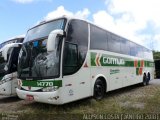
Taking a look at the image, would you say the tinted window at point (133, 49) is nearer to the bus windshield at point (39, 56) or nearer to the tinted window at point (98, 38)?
the tinted window at point (98, 38)

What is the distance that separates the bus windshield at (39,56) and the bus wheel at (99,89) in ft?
8.05

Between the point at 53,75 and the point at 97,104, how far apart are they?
2.16m

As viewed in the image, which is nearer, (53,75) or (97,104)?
(53,75)

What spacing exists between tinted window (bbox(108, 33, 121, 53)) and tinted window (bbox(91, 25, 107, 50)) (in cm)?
49

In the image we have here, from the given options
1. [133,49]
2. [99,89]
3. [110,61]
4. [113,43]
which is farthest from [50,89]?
[133,49]

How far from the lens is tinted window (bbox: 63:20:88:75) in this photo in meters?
7.40

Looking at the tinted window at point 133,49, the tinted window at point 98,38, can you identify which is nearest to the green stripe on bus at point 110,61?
the tinted window at point 98,38

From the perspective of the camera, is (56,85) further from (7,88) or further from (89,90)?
(7,88)

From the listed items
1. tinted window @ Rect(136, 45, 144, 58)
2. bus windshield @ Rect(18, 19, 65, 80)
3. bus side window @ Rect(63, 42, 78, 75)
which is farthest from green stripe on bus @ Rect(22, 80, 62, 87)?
tinted window @ Rect(136, 45, 144, 58)

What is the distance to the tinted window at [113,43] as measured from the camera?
10.1 metres

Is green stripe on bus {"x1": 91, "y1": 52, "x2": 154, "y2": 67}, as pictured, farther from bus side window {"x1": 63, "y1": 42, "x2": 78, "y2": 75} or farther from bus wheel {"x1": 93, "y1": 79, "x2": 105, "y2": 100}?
bus side window {"x1": 63, "y1": 42, "x2": 78, "y2": 75}

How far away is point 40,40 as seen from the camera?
7.46 metres

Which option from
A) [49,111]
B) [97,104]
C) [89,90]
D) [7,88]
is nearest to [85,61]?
[89,90]

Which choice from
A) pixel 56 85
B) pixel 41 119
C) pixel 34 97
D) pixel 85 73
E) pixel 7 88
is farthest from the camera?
pixel 7 88
